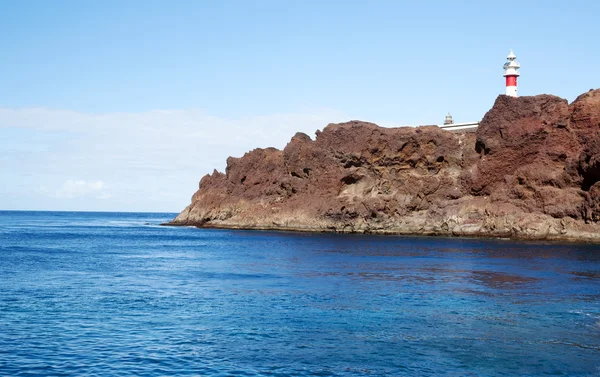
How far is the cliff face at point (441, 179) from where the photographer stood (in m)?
71.9

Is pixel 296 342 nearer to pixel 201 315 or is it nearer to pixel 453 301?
pixel 201 315

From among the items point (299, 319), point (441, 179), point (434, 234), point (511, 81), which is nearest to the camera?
point (299, 319)

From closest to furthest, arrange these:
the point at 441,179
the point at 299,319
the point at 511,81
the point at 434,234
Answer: the point at 299,319, the point at 434,234, the point at 441,179, the point at 511,81

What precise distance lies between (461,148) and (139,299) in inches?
→ 2756

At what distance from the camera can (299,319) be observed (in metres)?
22.6

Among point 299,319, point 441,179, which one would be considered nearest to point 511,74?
point 441,179

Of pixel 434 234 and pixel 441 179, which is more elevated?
pixel 441 179

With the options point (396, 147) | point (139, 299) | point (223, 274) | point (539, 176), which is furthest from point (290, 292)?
point (396, 147)

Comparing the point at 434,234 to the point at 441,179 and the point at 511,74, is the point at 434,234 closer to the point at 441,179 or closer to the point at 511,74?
the point at 441,179

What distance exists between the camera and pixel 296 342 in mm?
18875

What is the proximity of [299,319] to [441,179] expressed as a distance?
2701 inches

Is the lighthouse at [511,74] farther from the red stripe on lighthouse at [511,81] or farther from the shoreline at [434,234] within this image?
the shoreline at [434,234]

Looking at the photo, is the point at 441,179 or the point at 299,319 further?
the point at 441,179

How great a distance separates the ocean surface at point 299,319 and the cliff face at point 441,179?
31.0 m
